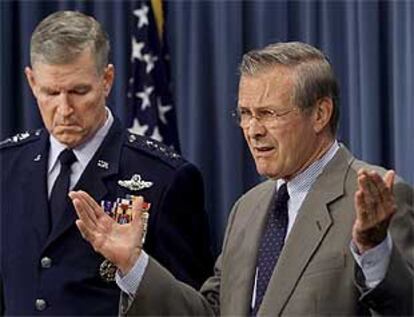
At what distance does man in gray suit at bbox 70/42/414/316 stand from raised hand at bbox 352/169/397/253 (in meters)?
0.09

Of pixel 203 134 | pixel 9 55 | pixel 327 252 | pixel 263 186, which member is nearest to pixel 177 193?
pixel 263 186

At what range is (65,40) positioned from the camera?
2098mm

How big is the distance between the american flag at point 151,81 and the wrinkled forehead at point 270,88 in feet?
4.63

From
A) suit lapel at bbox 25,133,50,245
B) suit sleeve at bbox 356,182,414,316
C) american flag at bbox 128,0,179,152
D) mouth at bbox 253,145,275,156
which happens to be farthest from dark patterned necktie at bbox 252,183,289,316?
american flag at bbox 128,0,179,152

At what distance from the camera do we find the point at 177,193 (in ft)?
7.09

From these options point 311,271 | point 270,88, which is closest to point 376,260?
point 311,271

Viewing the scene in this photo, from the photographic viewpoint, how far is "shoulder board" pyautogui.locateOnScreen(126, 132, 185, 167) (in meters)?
2.21

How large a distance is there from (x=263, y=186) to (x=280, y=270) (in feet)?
0.87

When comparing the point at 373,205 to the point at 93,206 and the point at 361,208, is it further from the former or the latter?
the point at 93,206

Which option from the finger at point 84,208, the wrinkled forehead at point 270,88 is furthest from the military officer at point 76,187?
the wrinkled forehead at point 270,88

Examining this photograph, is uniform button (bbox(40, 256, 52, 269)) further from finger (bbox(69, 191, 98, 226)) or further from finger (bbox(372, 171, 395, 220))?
finger (bbox(372, 171, 395, 220))

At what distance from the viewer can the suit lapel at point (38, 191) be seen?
2.18 m

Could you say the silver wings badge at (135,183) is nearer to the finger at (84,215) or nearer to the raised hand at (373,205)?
the finger at (84,215)

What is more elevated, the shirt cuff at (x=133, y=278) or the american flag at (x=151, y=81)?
the american flag at (x=151, y=81)
